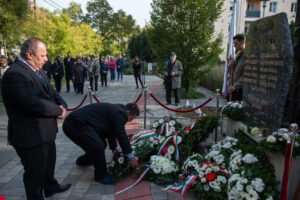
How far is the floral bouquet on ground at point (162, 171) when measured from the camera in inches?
133

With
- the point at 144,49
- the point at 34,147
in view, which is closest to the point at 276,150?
the point at 34,147

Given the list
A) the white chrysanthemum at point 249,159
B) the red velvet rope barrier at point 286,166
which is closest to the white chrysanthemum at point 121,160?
the white chrysanthemum at point 249,159

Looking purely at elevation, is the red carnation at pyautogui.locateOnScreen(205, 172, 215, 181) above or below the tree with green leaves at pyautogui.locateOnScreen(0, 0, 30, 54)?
below

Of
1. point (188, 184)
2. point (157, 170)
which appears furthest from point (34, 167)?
point (188, 184)

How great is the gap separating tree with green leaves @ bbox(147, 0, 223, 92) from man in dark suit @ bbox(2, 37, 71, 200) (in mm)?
8158

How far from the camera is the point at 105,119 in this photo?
3.37 meters

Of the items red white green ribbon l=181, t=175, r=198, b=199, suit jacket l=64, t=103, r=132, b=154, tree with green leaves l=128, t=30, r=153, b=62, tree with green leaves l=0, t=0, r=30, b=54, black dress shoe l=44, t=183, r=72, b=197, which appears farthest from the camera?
tree with green leaves l=128, t=30, r=153, b=62

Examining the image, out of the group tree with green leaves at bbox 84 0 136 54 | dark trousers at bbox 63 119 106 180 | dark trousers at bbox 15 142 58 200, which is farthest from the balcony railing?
dark trousers at bbox 15 142 58 200

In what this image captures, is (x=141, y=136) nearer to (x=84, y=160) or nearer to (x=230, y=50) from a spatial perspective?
(x=84, y=160)

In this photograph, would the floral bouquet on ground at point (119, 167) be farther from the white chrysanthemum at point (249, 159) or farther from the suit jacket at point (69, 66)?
the suit jacket at point (69, 66)

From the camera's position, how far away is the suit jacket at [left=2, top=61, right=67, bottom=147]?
91.2 inches

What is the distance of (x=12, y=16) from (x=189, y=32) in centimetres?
889

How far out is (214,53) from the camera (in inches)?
400

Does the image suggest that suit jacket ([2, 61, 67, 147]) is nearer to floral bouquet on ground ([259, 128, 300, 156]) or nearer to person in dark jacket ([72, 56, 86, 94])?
floral bouquet on ground ([259, 128, 300, 156])
